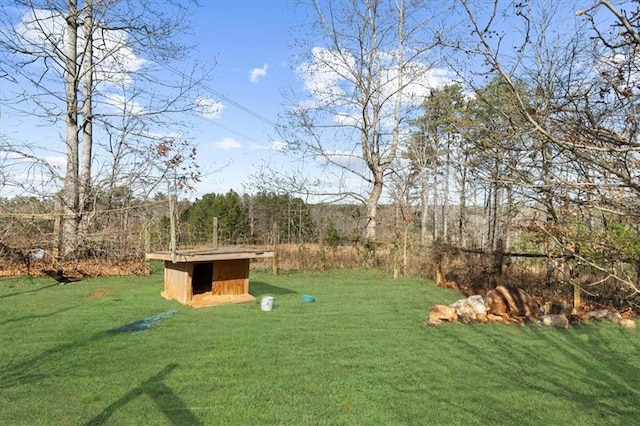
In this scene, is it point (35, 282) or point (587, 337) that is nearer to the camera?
point (587, 337)

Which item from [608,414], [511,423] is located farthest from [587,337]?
[511,423]

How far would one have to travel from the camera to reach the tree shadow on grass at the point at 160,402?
9.46 feet

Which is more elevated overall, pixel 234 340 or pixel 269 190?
pixel 269 190

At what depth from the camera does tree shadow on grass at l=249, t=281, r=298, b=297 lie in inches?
317

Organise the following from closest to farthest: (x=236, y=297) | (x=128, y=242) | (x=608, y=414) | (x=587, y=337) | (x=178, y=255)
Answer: (x=608, y=414) < (x=587, y=337) < (x=178, y=255) < (x=236, y=297) < (x=128, y=242)

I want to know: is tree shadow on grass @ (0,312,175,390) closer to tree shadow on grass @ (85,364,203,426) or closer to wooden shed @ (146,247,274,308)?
tree shadow on grass @ (85,364,203,426)

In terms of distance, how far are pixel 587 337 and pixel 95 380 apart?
5600 mm

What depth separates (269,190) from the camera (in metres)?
14.7

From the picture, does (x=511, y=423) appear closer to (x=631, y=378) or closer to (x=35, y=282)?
(x=631, y=378)

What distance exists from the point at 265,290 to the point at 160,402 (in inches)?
207

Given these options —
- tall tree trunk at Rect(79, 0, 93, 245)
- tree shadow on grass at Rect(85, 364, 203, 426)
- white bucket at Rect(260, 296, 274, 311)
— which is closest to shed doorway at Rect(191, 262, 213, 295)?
white bucket at Rect(260, 296, 274, 311)

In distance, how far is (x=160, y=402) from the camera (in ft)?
10.4

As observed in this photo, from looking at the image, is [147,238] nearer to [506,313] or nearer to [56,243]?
[56,243]

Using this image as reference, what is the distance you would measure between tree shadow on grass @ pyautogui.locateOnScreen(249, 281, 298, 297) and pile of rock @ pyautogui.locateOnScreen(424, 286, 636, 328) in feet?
9.90
